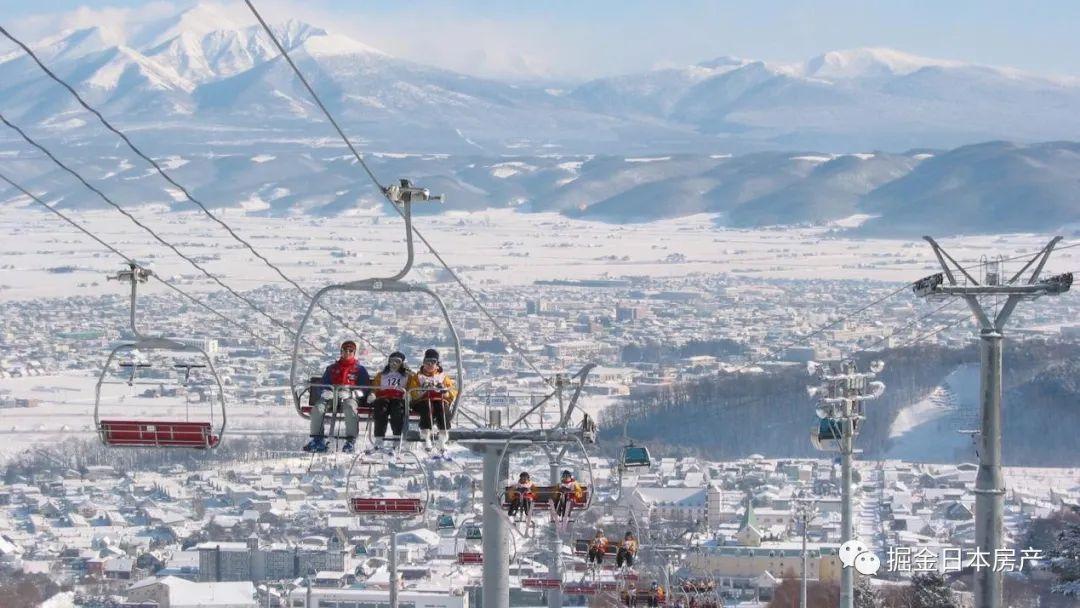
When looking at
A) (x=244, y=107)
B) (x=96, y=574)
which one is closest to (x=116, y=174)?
(x=244, y=107)

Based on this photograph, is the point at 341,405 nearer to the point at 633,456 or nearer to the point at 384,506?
the point at 384,506

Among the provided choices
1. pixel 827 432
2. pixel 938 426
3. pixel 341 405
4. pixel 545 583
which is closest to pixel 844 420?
pixel 827 432

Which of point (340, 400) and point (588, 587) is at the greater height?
point (340, 400)

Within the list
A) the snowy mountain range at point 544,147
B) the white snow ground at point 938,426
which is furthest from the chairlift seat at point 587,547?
the snowy mountain range at point 544,147

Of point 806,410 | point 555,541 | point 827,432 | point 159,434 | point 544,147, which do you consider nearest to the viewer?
point 159,434

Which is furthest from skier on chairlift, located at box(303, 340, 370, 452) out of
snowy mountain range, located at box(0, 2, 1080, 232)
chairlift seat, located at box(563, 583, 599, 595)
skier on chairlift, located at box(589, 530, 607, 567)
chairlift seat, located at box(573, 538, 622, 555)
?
snowy mountain range, located at box(0, 2, 1080, 232)

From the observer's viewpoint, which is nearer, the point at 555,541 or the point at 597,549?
the point at 597,549
